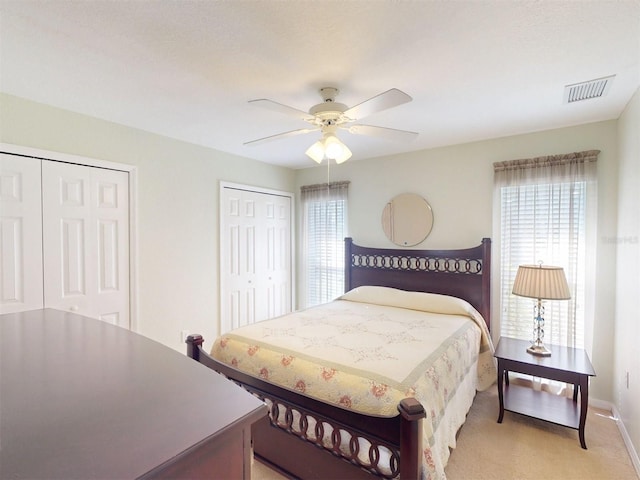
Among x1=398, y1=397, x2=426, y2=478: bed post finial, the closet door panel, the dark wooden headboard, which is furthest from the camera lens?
the dark wooden headboard

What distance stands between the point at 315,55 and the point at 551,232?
8.58ft

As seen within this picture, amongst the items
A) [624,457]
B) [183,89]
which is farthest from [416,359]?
[183,89]

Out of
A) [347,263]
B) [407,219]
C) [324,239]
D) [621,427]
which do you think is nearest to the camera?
[621,427]

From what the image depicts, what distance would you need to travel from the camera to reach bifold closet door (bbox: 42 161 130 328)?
248 cm

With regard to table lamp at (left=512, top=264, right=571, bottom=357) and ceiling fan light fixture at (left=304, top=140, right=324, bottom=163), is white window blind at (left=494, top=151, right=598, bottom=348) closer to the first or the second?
table lamp at (left=512, top=264, right=571, bottom=357)

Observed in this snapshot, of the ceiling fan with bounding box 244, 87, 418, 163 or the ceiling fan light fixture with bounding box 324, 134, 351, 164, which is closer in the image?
the ceiling fan with bounding box 244, 87, 418, 163

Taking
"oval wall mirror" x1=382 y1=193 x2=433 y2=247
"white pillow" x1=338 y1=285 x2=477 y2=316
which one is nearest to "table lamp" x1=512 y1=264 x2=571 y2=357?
"white pillow" x1=338 y1=285 x2=477 y2=316

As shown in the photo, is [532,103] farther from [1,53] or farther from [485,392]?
[1,53]

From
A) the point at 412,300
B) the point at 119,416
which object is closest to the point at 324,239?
the point at 412,300

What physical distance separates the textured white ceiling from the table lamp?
1.29 metres

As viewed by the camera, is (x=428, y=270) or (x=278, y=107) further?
(x=428, y=270)

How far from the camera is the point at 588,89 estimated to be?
2.15 m

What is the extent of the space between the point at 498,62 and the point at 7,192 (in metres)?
3.39

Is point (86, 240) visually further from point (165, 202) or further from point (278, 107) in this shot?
point (278, 107)
